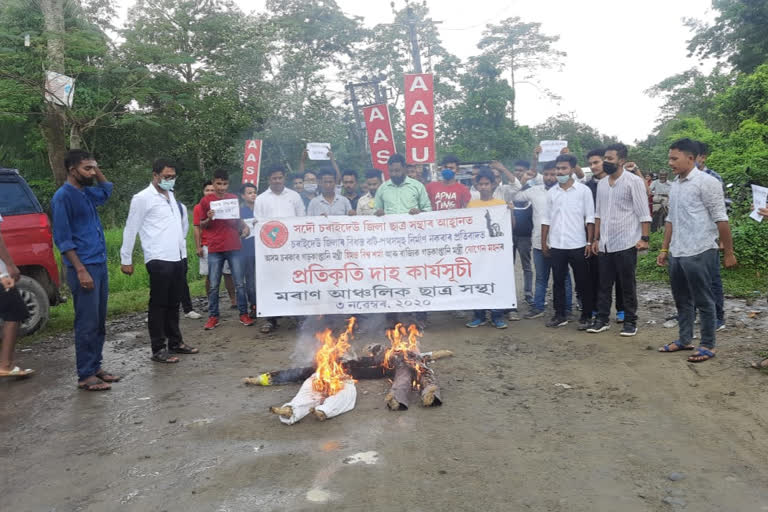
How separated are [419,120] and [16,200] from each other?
5.68 m

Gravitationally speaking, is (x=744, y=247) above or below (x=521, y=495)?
above

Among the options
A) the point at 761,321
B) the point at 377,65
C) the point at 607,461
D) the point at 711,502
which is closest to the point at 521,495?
the point at 607,461

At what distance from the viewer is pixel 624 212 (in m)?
6.18

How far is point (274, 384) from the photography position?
5.09 metres

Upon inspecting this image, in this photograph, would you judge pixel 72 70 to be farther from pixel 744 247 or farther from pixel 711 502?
pixel 744 247

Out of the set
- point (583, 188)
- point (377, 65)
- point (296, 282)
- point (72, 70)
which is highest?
point (377, 65)

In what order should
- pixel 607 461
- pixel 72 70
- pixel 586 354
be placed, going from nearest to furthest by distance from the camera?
pixel 607 461
pixel 586 354
pixel 72 70

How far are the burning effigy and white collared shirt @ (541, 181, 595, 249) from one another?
2.14 meters

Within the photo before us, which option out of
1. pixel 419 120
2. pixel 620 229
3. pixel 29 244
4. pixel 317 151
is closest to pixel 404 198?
pixel 419 120

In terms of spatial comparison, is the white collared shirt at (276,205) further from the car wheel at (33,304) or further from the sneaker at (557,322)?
the sneaker at (557,322)

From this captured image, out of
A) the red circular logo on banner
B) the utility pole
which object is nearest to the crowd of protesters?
the red circular logo on banner

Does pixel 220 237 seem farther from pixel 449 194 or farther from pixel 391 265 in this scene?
pixel 449 194

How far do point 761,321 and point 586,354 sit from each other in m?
2.62

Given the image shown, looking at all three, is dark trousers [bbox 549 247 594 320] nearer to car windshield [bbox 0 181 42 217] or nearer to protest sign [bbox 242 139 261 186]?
car windshield [bbox 0 181 42 217]
